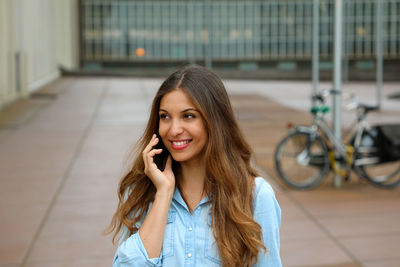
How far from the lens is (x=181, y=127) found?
6.84 feet

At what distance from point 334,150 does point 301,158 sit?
520mm

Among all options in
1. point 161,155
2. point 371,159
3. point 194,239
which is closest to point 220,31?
point 371,159

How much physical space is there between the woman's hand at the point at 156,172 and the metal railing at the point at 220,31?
55.6 m

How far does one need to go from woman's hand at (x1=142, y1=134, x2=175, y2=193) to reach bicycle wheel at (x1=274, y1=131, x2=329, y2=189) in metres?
5.02

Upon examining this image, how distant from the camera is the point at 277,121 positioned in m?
13.8

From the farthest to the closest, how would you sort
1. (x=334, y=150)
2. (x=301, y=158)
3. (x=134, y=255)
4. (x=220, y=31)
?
(x=220, y=31)
(x=334, y=150)
(x=301, y=158)
(x=134, y=255)

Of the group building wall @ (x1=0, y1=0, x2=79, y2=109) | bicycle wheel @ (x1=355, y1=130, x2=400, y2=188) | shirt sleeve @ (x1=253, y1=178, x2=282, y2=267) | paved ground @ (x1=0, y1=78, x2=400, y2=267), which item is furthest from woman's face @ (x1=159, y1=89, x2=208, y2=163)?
building wall @ (x1=0, y1=0, x2=79, y2=109)

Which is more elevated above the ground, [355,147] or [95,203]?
[355,147]

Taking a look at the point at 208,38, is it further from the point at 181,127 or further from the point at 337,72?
the point at 181,127

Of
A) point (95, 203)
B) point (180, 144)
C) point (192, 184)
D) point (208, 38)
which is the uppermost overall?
point (208, 38)

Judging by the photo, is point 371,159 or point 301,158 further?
point 371,159

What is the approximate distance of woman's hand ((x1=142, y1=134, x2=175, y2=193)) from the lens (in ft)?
6.82

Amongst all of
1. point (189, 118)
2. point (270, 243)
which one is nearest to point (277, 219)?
point (270, 243)

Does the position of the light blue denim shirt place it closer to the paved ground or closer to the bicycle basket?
the paved ground
